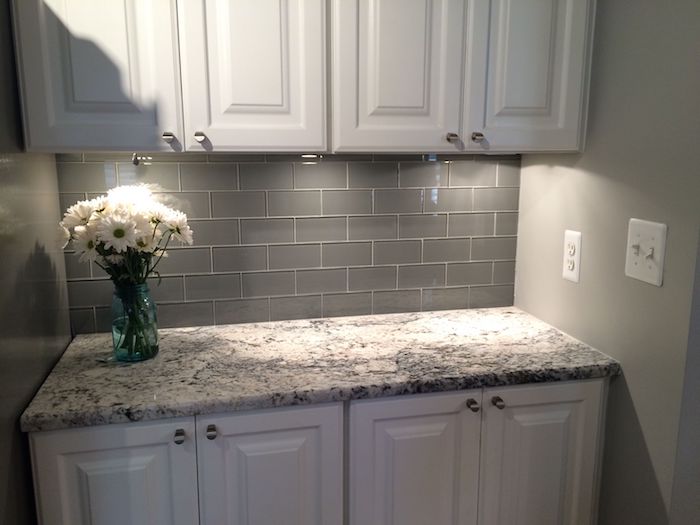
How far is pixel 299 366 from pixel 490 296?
0.86 meters

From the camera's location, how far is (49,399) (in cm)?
132

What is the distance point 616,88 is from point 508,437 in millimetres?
978

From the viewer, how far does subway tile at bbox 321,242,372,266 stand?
1898 millimetres

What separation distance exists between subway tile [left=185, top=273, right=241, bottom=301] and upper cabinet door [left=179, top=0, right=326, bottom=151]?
52 centimetres

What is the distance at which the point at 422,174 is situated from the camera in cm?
191

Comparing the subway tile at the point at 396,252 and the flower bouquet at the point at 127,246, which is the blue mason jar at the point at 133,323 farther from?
the subway tile at the point at 396,252

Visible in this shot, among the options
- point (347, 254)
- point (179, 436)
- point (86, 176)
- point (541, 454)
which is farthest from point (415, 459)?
point (86, 176)

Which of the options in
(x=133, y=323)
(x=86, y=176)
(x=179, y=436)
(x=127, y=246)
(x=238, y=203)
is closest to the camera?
(x=179, y=436)

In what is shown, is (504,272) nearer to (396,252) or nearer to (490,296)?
(490,296)

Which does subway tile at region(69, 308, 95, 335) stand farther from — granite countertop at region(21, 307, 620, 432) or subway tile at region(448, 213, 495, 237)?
subway tile at region(448, 213, 495, 237)

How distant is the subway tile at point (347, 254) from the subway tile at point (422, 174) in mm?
250

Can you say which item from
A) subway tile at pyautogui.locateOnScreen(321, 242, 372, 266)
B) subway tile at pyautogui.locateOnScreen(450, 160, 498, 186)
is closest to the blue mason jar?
subway tile at pyautogui.locateOnScreen(321, 242, 372, 266)

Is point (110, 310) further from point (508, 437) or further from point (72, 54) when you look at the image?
point (508, 437)

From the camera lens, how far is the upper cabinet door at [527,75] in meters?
1.55
